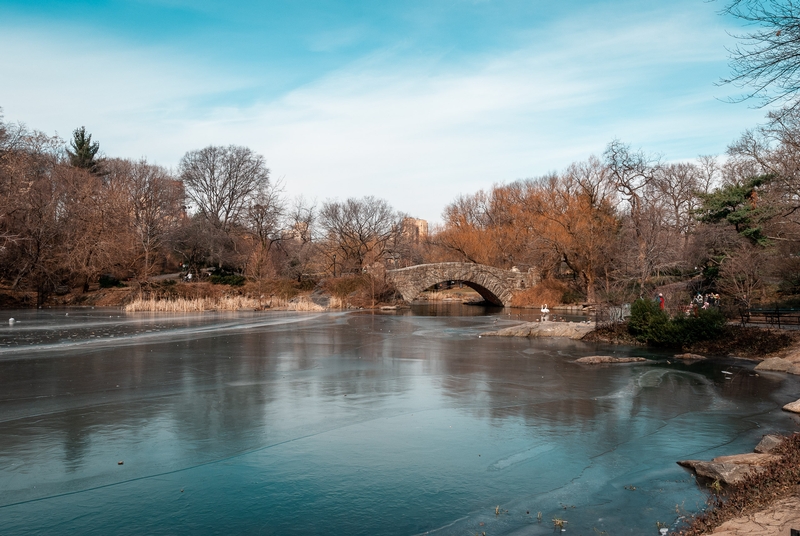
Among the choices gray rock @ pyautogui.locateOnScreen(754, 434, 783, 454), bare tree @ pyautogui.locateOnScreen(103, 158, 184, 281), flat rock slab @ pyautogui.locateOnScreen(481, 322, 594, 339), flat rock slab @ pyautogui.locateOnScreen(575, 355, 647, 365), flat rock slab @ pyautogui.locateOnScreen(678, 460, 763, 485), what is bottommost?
flat rock slab @ pyautogui.locateOnScreen(678, 460, 763, 485)

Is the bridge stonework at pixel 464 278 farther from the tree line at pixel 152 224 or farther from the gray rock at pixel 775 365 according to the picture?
the gray rock at pixel 775 365

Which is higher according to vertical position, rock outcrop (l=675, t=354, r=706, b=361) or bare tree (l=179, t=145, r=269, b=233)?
bare tree (l=179, t=145, r=269, b=233)

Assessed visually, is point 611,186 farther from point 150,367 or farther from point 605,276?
point 150,367

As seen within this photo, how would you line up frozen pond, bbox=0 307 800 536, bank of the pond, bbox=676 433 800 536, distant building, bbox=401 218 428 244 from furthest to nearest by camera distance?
distant building, bbox=401 218 428 244, frozen pond, bbox=0 307 800 536, bank of the pond, bbox=676 433 800 536

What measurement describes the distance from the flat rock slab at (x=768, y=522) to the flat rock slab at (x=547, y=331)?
1809 centimetres

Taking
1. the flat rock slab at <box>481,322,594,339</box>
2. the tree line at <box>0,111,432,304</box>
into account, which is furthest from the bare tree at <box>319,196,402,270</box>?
the flat rock slab at <box>481,322,594,339</box>

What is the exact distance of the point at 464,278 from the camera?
47281mm

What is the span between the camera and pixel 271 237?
59781mm

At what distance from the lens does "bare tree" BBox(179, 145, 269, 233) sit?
59750mm

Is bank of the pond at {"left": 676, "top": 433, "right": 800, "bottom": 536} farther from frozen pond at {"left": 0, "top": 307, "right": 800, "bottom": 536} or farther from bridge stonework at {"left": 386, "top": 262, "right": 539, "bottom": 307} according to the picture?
bridge stonework at {"left": 386, "top": 262, "right": 539, "bottom": 307}

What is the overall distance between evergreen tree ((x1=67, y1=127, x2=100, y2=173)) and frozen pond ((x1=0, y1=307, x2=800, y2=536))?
45.2m

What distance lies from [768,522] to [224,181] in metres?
59.6

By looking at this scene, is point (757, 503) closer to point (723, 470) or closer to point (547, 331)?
point (723, 470)

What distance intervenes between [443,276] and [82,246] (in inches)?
1033
